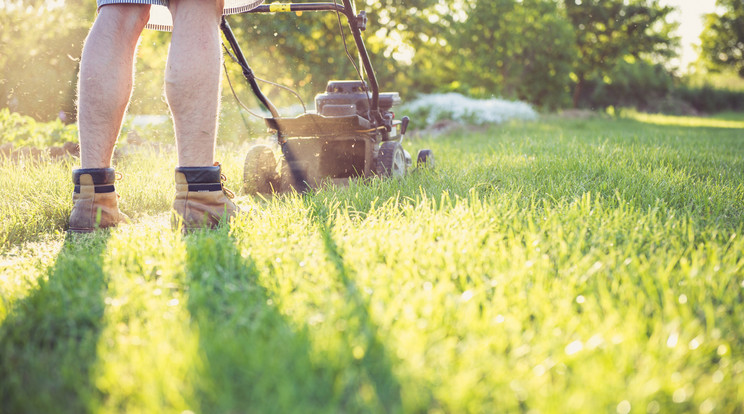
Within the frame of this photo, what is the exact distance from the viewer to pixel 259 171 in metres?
2.87

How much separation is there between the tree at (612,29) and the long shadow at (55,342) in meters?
23.4

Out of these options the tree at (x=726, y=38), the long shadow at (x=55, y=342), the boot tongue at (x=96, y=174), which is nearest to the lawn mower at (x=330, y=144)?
the boot tongue at (x=96, y=174)

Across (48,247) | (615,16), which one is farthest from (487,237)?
(615,16)

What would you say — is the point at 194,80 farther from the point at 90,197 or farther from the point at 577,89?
the point at 577,89

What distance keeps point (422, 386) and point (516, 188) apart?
1732mm

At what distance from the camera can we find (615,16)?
24.0 m

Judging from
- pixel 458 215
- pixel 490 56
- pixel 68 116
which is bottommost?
pixel 458 215

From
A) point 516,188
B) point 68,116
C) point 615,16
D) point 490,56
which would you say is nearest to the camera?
point 516,188

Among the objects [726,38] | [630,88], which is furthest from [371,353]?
[726,38]

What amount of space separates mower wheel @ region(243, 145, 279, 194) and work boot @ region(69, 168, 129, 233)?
0.89 meters

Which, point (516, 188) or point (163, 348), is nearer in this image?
→ point (163, 348)

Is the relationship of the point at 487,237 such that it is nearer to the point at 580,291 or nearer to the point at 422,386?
the point at 580,291

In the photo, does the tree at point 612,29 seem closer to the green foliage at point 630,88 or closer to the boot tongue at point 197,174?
the green foliage at point 630,88

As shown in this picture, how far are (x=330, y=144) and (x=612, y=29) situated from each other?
24.8 meters
